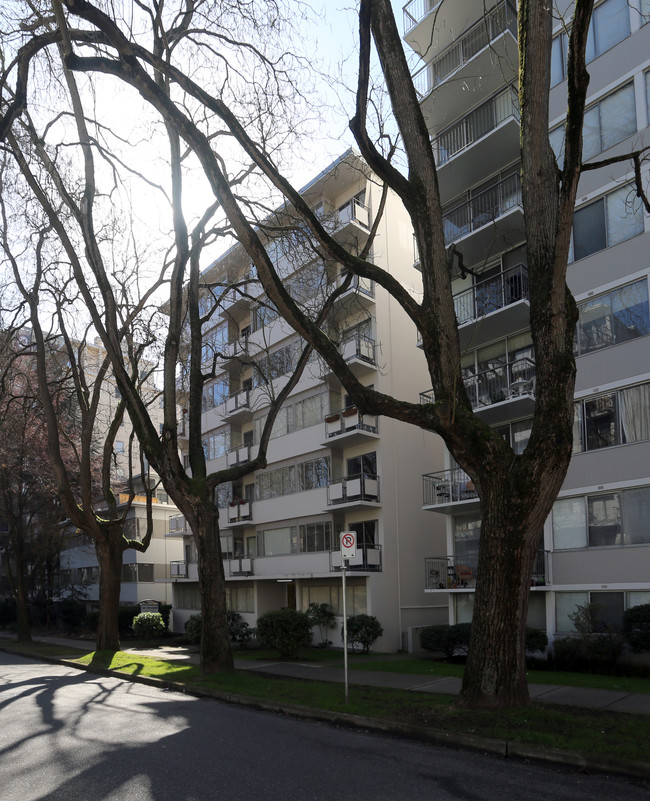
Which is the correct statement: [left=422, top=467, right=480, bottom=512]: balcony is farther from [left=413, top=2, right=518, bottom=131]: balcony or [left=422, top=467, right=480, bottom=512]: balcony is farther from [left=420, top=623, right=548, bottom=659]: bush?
[left=413, top=2, right=518, bottom=131]: balcony

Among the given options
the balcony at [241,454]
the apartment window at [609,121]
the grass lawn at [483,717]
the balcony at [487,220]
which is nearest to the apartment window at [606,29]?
the apartment window at [609,121]

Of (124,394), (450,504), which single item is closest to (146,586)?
(450,504)

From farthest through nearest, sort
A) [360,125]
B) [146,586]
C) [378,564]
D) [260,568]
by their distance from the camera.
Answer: [146,586]
[260,568]
[378,564]
[360,125]

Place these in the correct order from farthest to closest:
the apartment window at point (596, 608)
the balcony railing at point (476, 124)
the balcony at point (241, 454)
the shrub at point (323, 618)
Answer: the balcony at point (241, 454), the shrub at point (323, 618), the balcony railing at point (476, 124), the apartment window at point (596, 608)

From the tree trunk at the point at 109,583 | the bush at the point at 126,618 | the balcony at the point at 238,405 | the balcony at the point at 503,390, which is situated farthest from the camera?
the bush at the point at 126,618

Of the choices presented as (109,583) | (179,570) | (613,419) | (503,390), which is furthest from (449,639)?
(179,570)

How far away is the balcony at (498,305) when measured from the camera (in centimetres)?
2059

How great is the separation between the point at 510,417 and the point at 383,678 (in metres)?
8.50

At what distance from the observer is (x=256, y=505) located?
→ 3300 centimetres

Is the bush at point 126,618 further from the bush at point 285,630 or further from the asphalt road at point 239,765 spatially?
the asphalt road at point 239,765

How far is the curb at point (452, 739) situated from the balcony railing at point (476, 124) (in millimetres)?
16178

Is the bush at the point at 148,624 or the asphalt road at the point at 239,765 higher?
the asphalt road at the point at 239,765

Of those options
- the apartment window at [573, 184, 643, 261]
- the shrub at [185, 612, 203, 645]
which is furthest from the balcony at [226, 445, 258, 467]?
the apartment window at [573, 184, 643, 261]

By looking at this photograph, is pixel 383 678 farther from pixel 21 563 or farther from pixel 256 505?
pixel 21 563
